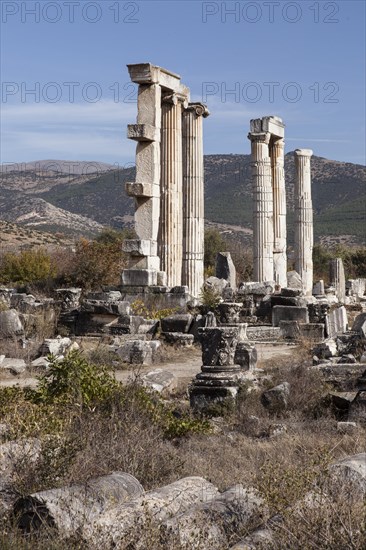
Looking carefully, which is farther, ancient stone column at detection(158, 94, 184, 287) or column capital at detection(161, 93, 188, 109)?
ancient stone column at detection(158, 94, 184, 287)

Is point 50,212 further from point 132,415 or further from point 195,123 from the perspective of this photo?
point 132,415

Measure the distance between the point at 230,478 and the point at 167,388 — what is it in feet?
19.5

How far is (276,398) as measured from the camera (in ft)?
42.0

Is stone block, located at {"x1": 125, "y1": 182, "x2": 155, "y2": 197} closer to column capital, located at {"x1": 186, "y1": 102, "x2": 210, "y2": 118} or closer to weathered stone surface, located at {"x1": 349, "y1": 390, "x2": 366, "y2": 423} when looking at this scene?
column capital, located at {"x1": 186, "y1": 102, "x2": 210, "y2": 118}

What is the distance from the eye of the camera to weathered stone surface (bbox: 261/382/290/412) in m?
12.7

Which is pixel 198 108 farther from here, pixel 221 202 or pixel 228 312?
pixel 221 202

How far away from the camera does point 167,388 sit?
14.7 meters

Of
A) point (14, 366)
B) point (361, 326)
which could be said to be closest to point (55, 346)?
point (14, 366)

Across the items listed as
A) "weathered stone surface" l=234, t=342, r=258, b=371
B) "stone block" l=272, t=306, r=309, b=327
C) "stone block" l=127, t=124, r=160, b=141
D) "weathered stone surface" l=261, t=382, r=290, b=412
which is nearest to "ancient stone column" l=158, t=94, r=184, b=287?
"stone block" l=127, t=124, r=160, b=141

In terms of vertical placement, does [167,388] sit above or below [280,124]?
below

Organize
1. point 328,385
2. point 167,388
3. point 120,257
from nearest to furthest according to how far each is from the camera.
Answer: point 328,385 < point 167,388 < point 120,257

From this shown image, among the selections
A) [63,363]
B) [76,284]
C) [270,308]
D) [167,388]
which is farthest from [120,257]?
[63,363]

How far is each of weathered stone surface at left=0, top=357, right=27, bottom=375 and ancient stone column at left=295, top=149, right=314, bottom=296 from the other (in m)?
19.1

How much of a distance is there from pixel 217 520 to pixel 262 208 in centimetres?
2621
